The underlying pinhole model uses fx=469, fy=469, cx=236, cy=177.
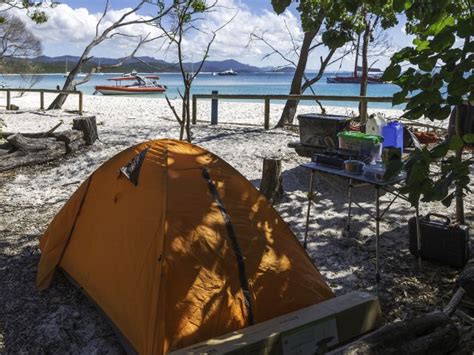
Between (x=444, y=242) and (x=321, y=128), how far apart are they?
3209 millimetres

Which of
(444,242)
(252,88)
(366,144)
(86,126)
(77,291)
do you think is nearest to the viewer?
(77,291)

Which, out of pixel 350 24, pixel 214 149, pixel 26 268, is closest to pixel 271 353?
pixel 350 24

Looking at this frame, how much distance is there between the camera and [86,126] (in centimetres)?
891

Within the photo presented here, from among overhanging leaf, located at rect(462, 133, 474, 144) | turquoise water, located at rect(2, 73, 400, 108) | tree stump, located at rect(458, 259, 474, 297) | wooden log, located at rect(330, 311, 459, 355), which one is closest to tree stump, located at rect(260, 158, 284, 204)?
tree stump, located at rect(458, 259, 474, 297)

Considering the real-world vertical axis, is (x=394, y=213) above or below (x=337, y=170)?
below

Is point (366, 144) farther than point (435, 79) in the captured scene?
Yes

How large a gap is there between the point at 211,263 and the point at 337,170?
73.5 inches

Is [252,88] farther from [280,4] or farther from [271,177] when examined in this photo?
[280,4]

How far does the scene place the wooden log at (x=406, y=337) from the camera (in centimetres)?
242

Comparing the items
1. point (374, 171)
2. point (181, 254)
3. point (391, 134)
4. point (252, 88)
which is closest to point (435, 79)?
point (181, 254)

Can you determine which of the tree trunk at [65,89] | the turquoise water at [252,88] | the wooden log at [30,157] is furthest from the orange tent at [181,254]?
the turquoise water at [252,88]

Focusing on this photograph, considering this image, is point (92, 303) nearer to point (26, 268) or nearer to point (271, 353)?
point (26, 268)

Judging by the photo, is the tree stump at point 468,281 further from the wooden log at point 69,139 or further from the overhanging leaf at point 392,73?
the wooden log at point 69,139

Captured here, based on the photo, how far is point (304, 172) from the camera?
7492 millimetres
